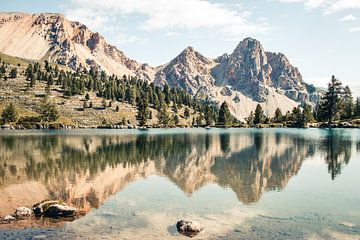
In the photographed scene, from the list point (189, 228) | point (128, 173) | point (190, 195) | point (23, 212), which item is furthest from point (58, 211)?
point (128, 173)

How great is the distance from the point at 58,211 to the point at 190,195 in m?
14.1

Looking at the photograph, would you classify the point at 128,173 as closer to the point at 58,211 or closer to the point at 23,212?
the point at 58,211

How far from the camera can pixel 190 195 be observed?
3788 cm

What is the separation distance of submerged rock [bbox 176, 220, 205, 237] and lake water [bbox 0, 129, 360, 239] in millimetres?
555

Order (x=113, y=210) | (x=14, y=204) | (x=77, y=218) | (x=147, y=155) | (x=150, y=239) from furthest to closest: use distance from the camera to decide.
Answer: (x=147, y=155) < (x=14, y=204) < (x=113, y=210) < (x=77, y=218) < (x=150, y=239)

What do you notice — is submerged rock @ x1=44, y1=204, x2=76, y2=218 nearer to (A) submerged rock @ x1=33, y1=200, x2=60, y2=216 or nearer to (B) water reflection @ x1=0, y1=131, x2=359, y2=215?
(A) submerged rock @ x1=33, y1=200, x2=60, y2=216

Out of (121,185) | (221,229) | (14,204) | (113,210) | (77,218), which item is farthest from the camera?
Result: (121,185)

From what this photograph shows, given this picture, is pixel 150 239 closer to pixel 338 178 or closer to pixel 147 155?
pixel 338 178

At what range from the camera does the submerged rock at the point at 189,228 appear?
2472 centimetres

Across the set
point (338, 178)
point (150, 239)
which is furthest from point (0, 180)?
point (338, 178)

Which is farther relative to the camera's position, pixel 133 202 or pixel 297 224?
pixel 133 202

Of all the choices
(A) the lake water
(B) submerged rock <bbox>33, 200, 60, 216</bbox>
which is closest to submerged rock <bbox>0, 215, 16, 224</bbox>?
(A) the lake water

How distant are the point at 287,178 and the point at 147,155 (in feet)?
108

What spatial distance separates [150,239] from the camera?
931 inches
